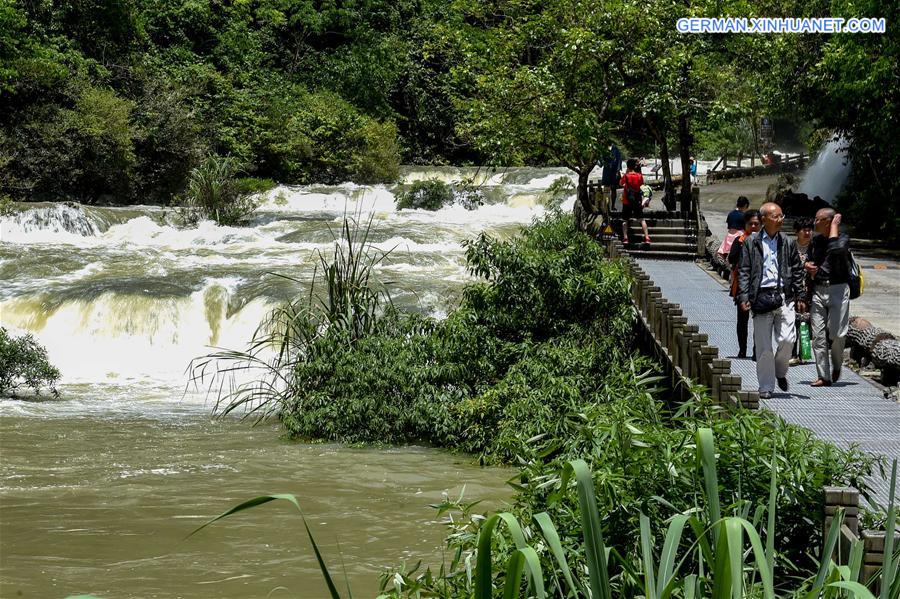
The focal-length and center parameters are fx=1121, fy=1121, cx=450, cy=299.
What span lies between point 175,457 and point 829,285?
21.9ft

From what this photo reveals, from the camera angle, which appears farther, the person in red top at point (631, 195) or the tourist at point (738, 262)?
the person in red top at point (631, 195)

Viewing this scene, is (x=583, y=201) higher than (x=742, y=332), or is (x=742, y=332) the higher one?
(x=583, y=201)

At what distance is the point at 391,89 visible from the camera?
49875 millimetres

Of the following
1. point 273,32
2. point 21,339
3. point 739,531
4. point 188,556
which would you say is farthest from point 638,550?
point 273,32

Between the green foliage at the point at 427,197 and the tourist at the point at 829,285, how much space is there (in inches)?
931

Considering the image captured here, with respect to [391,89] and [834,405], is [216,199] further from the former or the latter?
[834,405]

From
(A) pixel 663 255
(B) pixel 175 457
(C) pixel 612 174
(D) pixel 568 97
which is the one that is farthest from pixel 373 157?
(B) pixel 175 457

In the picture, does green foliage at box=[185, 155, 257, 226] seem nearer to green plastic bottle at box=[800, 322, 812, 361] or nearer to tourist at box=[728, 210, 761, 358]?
tourist at box=[728, 210, 761, 358]

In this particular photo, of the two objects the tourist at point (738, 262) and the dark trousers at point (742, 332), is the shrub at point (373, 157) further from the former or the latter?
the dark trousers at point (742, 332)

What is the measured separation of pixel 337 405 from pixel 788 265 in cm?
513

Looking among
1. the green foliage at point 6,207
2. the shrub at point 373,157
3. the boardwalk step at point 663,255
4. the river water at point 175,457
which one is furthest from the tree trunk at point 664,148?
the shrub at point 373,157

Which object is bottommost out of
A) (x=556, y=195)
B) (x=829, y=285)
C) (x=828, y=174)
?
(x=829, y=285)

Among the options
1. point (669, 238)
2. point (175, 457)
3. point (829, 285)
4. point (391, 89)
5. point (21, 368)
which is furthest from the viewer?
point (391, 89)

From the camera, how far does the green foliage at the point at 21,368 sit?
48.7 feet
